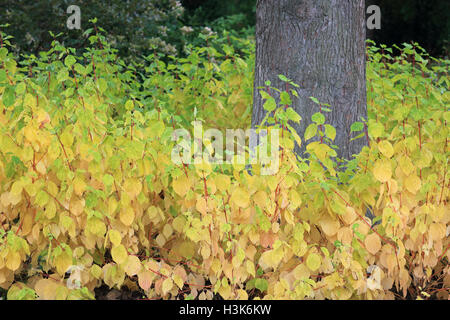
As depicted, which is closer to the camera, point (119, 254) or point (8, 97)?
point (119, 254)

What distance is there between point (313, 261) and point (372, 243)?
0.94 ft


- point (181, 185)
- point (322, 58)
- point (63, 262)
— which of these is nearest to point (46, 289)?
point (63, 262)

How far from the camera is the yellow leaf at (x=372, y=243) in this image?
2.40 metres

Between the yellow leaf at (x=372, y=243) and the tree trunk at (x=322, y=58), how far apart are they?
86 cm

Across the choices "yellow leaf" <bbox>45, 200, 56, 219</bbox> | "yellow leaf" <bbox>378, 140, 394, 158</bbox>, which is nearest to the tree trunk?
"yellow leaf" <bbox>378, 140, 394, 158</bbox>

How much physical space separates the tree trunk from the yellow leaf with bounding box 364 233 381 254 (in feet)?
2.81

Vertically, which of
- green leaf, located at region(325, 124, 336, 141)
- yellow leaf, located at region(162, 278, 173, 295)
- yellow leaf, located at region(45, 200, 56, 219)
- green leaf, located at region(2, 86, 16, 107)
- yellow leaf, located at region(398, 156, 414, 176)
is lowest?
yellow leaf, located at region(162, 278, 173, 295)

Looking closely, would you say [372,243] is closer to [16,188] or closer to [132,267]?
[132,267]

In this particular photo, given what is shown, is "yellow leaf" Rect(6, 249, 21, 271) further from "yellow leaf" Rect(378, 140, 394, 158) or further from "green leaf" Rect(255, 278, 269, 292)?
"yellow leaf" Rect(378, 140, 394, 158)

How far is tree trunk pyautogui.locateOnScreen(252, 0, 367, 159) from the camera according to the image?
3201 millimetres

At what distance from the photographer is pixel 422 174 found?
2932mm

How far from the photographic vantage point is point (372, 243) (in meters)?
2.40

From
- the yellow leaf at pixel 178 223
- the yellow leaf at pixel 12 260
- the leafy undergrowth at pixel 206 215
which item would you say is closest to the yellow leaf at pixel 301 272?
the leafy undergrowth at pixel 206 215
